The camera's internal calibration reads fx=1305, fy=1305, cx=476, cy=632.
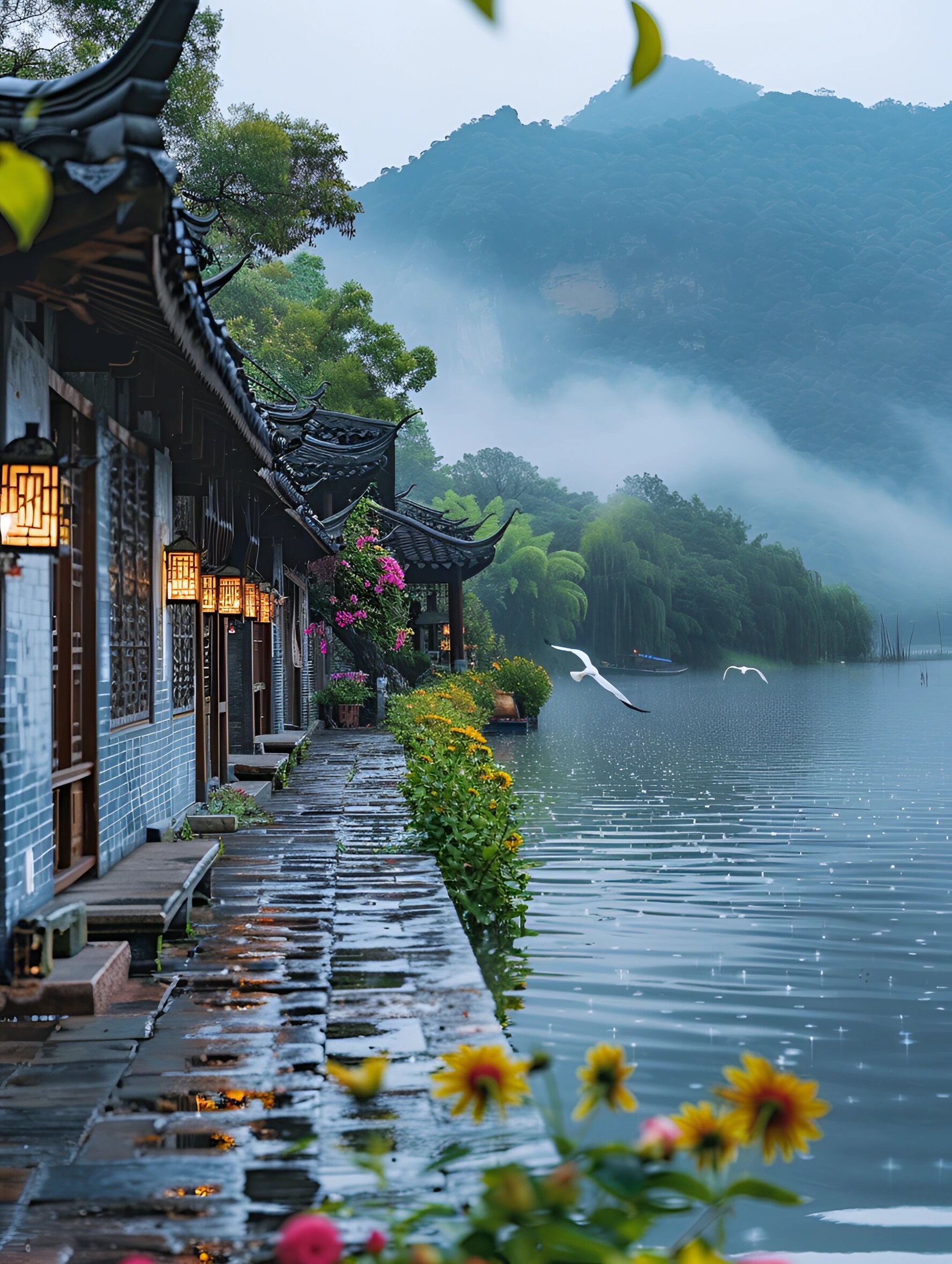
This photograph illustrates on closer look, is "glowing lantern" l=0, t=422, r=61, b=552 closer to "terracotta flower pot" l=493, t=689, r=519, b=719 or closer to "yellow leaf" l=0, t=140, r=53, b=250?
"yellow leaf" l=0, t=140, r=53, b=250

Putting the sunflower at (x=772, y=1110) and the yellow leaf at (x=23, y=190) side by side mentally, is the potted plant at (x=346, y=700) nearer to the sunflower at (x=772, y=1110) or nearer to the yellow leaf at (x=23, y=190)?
the sunflower at (x=772, y=1110)

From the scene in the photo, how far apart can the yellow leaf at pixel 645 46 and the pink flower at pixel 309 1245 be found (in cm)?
103

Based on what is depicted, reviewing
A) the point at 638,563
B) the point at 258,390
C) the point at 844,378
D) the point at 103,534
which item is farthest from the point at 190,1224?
the point at 844,378

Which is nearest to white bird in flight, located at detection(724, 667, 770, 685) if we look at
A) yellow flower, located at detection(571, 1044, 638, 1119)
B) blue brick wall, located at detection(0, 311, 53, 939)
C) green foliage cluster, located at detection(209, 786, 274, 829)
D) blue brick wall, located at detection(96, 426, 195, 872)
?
green foliage cluster, located at detection(209, 786, 274, 829)

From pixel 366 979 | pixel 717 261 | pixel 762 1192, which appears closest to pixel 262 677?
pixel 366 979

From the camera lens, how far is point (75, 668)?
6.11m

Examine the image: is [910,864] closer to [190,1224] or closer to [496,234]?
[190,1224]

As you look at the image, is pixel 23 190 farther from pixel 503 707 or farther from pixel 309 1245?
pixel 503 707

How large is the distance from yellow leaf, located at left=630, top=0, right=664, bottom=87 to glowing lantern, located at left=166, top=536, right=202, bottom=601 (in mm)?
7431

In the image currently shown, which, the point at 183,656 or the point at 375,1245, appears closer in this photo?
the point at 375,1245

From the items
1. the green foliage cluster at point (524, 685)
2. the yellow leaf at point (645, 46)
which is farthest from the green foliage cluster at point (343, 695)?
the yellow leaf at point (645, 46)

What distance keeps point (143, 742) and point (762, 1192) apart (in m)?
6.54

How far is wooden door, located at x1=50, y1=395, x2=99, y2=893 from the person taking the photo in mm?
5820

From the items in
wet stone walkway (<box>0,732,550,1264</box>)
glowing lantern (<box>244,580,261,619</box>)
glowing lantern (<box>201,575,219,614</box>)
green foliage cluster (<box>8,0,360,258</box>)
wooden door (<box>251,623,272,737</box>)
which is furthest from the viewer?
green foliage cluster (<box>8,0,360,258</box>)
